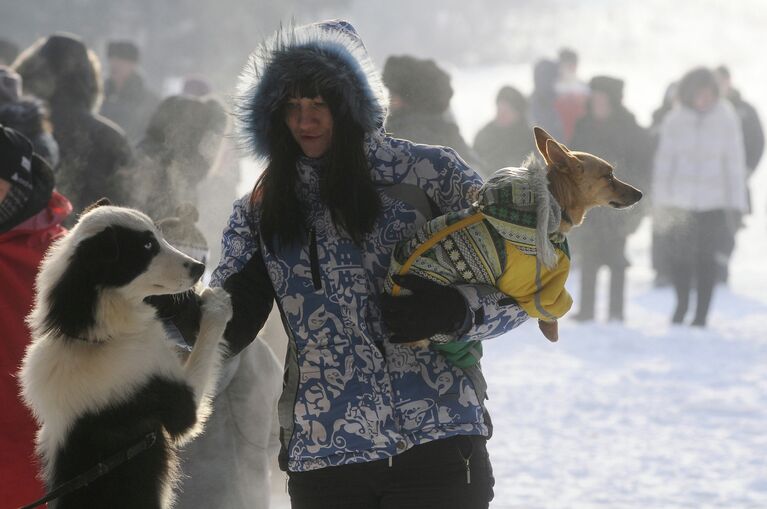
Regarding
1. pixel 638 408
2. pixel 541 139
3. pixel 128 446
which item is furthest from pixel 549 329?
pixel 638 408

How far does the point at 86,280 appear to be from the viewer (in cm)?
287

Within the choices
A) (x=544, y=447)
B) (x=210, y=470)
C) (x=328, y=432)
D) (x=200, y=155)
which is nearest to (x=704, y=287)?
(x=544, y=447)

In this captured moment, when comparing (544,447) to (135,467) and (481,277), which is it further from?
(135,467)

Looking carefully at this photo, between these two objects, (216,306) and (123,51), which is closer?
(216,306)

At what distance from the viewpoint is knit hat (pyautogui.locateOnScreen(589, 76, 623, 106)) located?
39.1 ft

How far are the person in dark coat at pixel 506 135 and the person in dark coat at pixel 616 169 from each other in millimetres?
522

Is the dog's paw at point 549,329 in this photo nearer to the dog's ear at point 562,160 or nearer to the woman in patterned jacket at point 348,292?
the woman in patterned jacket at point 348,292

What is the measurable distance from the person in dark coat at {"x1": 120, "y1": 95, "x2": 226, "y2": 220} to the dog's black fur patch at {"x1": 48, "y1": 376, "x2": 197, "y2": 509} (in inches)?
145

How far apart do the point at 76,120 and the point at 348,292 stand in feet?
14.5

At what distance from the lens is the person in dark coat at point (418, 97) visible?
7.77m

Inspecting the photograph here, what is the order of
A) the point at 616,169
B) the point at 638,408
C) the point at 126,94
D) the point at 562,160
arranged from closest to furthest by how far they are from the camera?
1. the point at 562,160
2. the point at 638,408
3. the point at 616,169
4. the point at 126,94

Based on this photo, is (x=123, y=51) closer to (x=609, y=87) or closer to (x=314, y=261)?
(x=609, y=87)

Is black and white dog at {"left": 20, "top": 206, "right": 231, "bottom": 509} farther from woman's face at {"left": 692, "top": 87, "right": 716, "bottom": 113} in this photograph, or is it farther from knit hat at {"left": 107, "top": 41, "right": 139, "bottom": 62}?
knit hat at {"left": 107, "top": 41, "right": 139, "bottom": 62}

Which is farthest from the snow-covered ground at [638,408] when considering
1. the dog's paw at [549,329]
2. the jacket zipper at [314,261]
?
the jacket zipper at [314,261]
